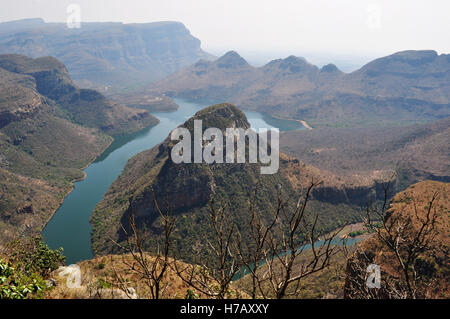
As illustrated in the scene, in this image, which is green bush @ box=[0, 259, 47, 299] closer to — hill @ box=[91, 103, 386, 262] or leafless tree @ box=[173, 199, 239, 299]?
leafless tree @ box=[173, 199, 239, 299]

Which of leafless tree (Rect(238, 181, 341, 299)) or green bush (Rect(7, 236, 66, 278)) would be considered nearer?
leafless tree (Rect(238, 181, 341, 299))

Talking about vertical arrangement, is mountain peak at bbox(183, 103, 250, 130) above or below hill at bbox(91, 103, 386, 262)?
above
